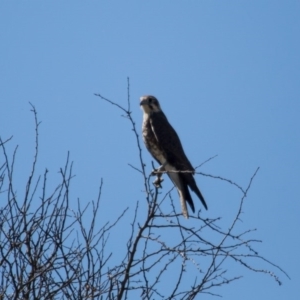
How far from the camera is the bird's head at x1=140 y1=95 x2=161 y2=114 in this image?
8.16m

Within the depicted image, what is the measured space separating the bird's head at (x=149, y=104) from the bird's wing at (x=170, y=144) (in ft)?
0.89

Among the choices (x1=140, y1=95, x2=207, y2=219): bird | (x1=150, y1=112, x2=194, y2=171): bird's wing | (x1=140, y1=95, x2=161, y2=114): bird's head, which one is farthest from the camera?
(x1=140, y1=95, x2=161, y2=114): bird's head

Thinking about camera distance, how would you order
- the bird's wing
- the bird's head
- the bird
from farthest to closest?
the bird's head < the bird's wing < the bird

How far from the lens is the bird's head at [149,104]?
8.16m

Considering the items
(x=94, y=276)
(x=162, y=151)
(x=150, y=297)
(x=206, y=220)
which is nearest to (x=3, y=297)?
(x=94, y=276)

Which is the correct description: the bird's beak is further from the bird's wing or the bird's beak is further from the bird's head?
the bird's wing

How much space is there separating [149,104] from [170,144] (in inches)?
30.8

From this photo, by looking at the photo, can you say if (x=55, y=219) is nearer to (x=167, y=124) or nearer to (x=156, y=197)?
(x=156, y=197)

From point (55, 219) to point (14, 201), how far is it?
0.87ft

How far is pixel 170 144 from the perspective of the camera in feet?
25.0

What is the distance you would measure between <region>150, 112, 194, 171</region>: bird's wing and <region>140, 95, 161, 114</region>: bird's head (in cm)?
27

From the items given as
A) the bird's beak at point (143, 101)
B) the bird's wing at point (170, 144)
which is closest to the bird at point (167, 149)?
the bird's wing at point (170, 144)

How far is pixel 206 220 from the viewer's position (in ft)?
14.0

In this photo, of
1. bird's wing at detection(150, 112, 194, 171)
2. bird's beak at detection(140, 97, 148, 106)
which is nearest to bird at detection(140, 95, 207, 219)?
bird's wing at detection(150, 112, 194, 171)
